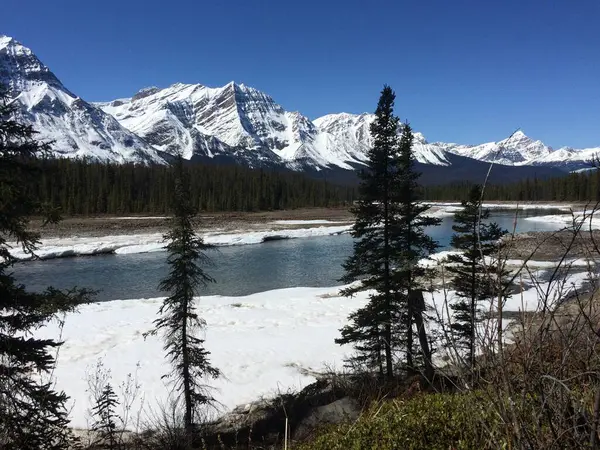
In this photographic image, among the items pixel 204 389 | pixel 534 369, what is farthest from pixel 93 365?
pixel 534 369

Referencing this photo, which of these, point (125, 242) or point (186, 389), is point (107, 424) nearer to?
point (186, 389)

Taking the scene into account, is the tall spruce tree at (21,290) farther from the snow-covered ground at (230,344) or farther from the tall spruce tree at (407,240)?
the tall spruce tree at (407,240)

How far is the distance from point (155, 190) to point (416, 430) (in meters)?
102

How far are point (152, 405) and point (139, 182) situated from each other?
10287 cm

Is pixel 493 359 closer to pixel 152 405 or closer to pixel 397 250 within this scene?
pixel 397 250

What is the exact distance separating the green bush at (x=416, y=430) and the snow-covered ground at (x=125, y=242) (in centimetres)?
3173

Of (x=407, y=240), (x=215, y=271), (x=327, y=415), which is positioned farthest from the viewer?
(x=215, y=271)

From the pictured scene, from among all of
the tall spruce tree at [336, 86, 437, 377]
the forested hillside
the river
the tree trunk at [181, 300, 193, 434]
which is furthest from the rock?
the forested hillside

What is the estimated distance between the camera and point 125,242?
4256cm

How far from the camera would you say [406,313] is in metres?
12.1

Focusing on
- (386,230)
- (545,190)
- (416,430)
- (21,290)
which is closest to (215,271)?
(386,230)

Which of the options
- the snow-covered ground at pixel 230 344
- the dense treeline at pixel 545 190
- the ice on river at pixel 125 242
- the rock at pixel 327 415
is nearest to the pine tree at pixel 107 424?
the snow-covered ground at pixel 230 344

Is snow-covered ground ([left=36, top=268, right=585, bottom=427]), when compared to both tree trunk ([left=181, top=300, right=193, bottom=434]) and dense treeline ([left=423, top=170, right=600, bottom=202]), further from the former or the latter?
dense treeline ([left=423, top=170, right=600, bottom=202])

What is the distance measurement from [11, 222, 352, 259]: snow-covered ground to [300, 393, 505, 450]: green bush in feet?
104
